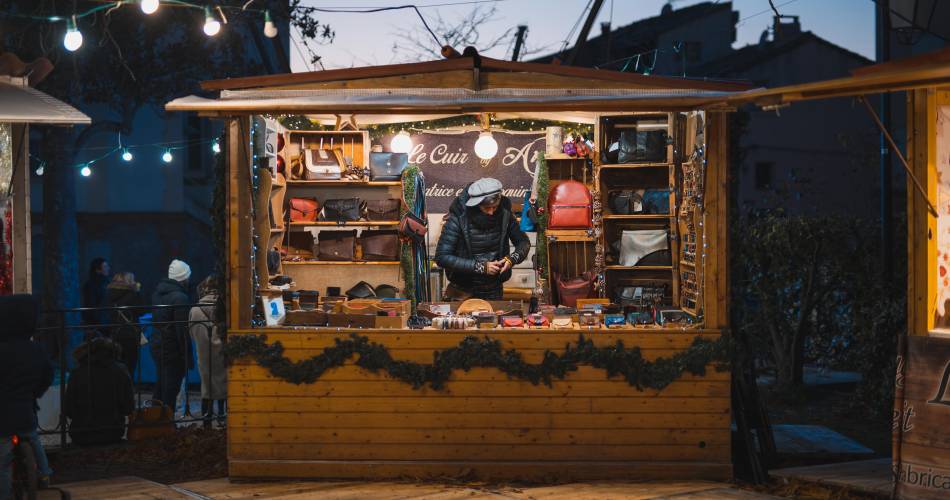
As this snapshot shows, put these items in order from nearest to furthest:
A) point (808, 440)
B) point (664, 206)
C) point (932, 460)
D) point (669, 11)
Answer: point (932, 460)
point (808, 440)
point (664, 206)
point (669, 11)

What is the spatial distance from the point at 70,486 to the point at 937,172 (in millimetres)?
6215

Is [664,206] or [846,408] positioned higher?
[664,206]

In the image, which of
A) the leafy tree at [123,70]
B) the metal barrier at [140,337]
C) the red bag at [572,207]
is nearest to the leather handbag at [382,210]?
the red bag at [572,207]

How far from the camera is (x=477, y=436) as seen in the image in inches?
295

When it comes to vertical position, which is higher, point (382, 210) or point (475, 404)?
point (382, 210)

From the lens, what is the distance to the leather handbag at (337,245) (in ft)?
33.6

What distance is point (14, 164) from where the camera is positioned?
807cm

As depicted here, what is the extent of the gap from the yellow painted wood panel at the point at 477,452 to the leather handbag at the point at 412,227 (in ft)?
9.57

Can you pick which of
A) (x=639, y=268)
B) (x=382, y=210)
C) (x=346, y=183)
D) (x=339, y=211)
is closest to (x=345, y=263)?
(x=339, y=211)

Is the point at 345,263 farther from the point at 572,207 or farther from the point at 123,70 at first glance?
the point at 123,70

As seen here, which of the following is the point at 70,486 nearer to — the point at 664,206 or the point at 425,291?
the point at 425,291

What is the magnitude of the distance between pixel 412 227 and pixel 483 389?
289cm

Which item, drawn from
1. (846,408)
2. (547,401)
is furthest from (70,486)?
(846,408)

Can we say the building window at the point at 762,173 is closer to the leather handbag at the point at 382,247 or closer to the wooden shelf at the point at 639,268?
the wooden shelf at the point at 639,268
